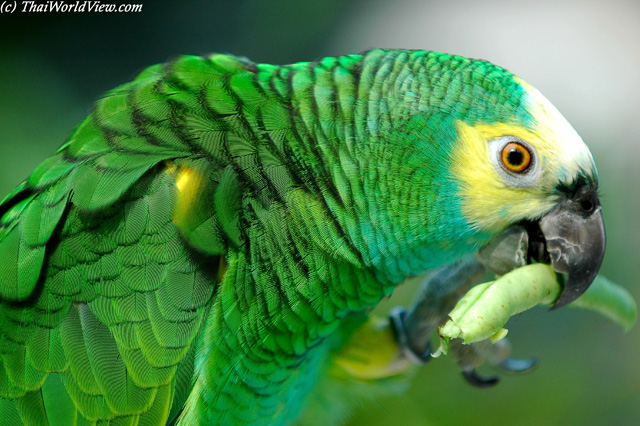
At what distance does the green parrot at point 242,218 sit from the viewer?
0.86m

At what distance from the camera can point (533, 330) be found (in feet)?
7.44

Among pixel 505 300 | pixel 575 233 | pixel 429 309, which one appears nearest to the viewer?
pixel 505 300

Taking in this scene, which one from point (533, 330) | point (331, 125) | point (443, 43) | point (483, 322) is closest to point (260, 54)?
point (443, 43)

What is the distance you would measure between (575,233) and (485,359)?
1.53 ft

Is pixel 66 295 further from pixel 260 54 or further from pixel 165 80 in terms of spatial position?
pixel 260 54

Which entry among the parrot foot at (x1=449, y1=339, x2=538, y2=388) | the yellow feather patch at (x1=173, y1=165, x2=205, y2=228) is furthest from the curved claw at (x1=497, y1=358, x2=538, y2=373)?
the yellow feather patch at (x1=173, y1=165, x2=205, y2=228)

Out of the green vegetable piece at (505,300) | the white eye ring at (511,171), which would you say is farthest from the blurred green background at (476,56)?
the white eye ring at (511,171)

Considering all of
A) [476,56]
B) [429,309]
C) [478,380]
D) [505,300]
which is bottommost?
[478,380]

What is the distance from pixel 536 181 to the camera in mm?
882

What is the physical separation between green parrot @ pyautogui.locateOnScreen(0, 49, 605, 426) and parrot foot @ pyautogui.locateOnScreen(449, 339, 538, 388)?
42 centimetres

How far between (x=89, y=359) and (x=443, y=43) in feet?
7.01

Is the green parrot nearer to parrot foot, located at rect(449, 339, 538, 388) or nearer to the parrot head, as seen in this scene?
the parrot head

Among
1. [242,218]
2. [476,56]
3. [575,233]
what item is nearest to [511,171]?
[575,233]

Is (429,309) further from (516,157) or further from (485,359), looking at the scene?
(516,157)
